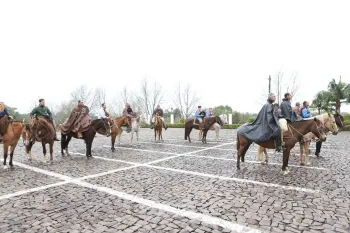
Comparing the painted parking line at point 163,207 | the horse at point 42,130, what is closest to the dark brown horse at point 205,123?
the horse at point 42,130

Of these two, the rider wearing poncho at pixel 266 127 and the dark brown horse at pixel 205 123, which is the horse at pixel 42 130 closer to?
the rider wearing poncho at pixel 266 127

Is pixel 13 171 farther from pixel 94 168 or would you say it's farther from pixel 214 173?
pixel 214 173

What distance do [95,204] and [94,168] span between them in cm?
330

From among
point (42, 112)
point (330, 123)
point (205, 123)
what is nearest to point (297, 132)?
point (330, 123)

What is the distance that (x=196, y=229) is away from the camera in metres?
3.53

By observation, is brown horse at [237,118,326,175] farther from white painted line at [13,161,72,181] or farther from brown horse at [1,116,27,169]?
brown horse at [1,116,27,169]

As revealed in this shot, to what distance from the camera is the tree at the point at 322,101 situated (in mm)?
27783

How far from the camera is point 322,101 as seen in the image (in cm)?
2808

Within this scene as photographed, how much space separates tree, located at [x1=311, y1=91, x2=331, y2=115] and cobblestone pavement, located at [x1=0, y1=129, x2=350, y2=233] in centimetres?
2334

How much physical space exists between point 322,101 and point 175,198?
96.6 feet

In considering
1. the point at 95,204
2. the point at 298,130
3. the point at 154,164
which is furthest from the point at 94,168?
the point at 298,130

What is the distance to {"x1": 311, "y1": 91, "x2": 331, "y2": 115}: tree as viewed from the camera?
91.2ft

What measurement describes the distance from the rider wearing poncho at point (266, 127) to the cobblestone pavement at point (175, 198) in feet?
3.34

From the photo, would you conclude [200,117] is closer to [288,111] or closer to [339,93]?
[288,111]
